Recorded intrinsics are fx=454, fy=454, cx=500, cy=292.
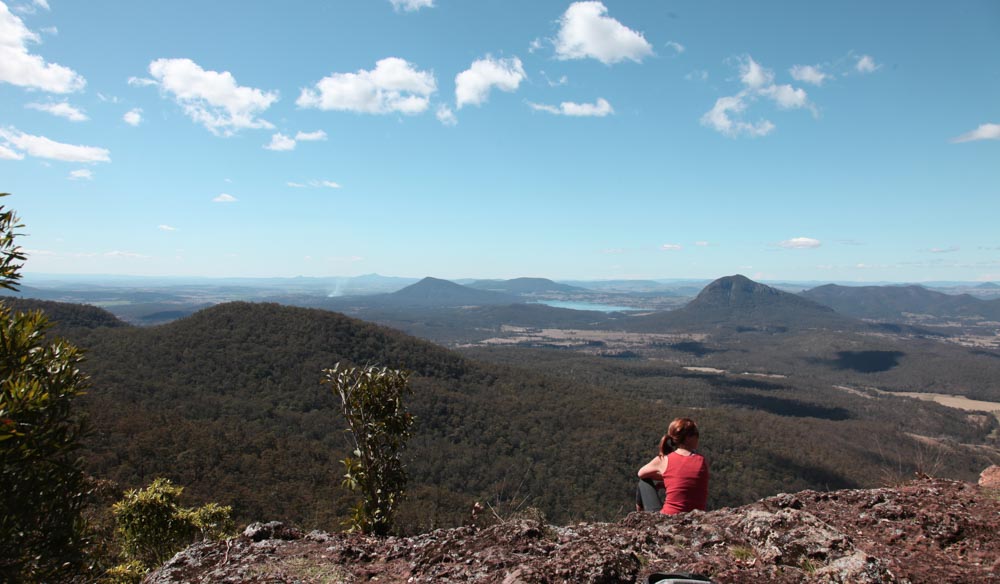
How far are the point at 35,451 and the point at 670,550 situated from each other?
6.30 meters

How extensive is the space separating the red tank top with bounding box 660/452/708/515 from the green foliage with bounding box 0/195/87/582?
663 cm

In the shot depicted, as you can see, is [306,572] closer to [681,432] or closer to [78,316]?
[681,432]

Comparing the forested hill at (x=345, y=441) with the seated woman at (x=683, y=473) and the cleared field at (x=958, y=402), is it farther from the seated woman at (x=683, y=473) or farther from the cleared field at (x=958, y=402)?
the cleared field at (x=958, y=402)

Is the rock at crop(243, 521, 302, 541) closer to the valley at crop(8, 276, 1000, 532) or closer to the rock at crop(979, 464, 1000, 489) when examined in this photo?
the valley at crop(8, 276, 1000, 532)

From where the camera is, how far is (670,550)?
4320 mm

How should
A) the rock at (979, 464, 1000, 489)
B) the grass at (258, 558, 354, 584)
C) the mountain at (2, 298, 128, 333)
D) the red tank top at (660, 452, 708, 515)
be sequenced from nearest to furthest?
the grass at (258, 558, 354, 584) < the red tank top at (660, 452, 708, 515) < the rock at (979, 464, 1000, 489) < the mountain at (2, 298, 128, 333)

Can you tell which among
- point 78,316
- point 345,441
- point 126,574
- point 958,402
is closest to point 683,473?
point 126,574

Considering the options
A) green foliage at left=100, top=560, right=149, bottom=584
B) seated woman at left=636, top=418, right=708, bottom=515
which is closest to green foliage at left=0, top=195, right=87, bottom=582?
green foliage at left=100, top=560, right=149, bottom=584

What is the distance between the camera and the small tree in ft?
19.4

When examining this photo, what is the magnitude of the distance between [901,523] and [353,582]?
562 cm

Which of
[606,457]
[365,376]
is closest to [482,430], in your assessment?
[606,457]

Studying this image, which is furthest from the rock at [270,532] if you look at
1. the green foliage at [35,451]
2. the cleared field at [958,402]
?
the cleared field at [958,402]

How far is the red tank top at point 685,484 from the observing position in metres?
5.40

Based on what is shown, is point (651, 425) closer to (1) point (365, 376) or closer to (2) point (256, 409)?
(2) point (256, 409)
